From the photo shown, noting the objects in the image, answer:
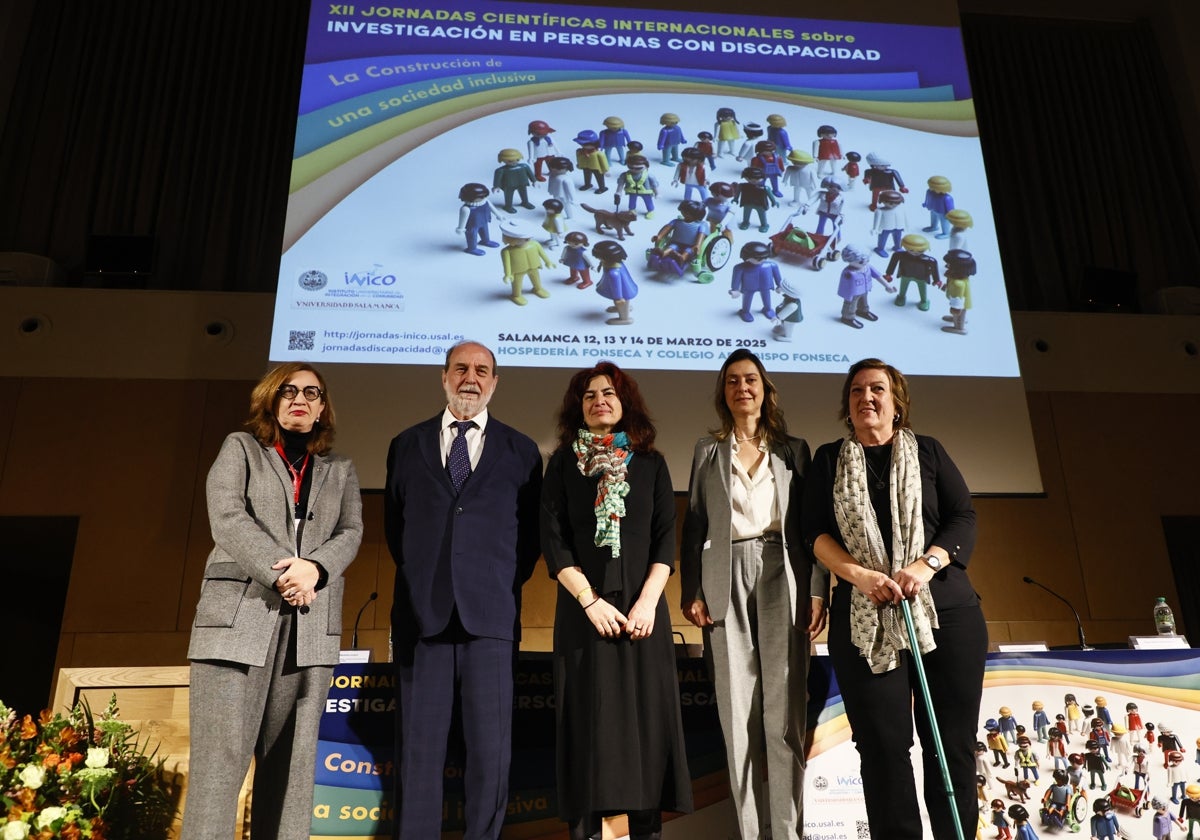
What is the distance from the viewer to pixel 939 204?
4254 millimetres

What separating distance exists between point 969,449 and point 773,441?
5.85ft

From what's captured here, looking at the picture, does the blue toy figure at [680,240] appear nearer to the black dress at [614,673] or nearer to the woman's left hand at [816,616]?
the black dress at [614,673]

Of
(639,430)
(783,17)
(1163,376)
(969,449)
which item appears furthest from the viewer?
(1163,376)

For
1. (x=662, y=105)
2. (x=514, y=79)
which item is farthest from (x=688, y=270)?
(x=514, y=79)

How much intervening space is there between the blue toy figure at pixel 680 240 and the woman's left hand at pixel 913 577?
2.12m

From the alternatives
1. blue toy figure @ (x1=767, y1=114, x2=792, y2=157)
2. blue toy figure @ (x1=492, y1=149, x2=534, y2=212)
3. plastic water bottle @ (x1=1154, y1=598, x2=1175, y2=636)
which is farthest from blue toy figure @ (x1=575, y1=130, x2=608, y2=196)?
plastic water bottle @ (x1=1154, y1=598, x2=1175, y2=636)

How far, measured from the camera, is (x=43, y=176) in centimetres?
527

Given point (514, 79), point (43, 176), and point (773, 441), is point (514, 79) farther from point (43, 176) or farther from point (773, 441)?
point (43, 176)

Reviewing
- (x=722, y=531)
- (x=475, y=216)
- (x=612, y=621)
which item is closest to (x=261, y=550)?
(x=612, y=621)

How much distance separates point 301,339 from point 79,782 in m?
2.00

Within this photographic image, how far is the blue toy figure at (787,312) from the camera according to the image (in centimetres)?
393

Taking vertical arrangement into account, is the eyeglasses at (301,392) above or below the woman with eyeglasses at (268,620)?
above

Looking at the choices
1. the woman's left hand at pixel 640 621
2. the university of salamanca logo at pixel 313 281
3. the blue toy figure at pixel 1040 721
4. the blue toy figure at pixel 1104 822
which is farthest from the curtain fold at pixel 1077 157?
the woman's left hand at pixel 640 621

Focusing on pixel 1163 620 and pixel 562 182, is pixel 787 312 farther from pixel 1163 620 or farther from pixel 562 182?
pixel 1163 620
